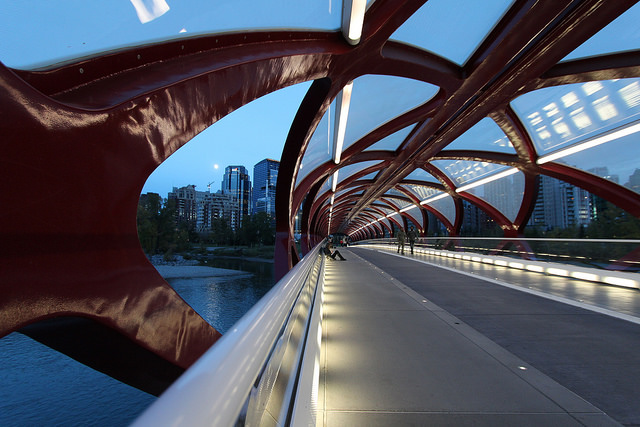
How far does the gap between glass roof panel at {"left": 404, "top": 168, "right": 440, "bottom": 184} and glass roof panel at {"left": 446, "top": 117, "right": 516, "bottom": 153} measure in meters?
6.90

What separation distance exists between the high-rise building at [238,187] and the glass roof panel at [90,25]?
134722 millimetres

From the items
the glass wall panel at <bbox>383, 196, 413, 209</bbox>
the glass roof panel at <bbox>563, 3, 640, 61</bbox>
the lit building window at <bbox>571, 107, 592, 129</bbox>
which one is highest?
the glass roof panel at <bbox>563, 3, 640, 61</bbox>

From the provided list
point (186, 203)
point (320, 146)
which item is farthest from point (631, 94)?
point (186, 203)

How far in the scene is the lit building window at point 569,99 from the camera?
45.9 ft

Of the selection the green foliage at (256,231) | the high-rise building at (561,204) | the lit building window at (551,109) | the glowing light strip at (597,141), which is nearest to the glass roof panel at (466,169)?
the glowing light strip at (597,141)

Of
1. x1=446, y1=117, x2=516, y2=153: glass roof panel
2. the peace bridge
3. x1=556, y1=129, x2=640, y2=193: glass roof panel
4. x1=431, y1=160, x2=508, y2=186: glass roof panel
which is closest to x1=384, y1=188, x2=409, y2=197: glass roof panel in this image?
x1=431, y1=160, x2=508, y2=186: glass roof panel

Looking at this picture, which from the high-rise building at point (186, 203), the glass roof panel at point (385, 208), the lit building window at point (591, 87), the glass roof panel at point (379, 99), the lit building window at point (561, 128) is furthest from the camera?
the high-rise building at point (186, 203)

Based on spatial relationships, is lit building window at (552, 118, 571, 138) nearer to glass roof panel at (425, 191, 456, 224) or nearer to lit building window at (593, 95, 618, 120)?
lit building window at (593, 95, 618, 120)

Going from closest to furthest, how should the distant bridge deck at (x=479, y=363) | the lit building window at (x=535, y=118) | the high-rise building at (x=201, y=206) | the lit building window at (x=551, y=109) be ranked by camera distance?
the distant bridge deck at (x=479, y=363) → the lit building window at (x=551, y=109) → the lit building window at (x=535, y=118) → the high-rise building at (x=201, y=206)

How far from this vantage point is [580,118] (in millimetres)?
14984

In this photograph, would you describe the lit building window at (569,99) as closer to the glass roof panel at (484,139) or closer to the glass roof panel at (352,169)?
the glass roof panel at (484,139)

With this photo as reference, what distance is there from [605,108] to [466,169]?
Answer: 12032mm

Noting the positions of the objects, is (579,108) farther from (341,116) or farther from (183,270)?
(183,270)

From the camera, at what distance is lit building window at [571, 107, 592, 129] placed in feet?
48.3
